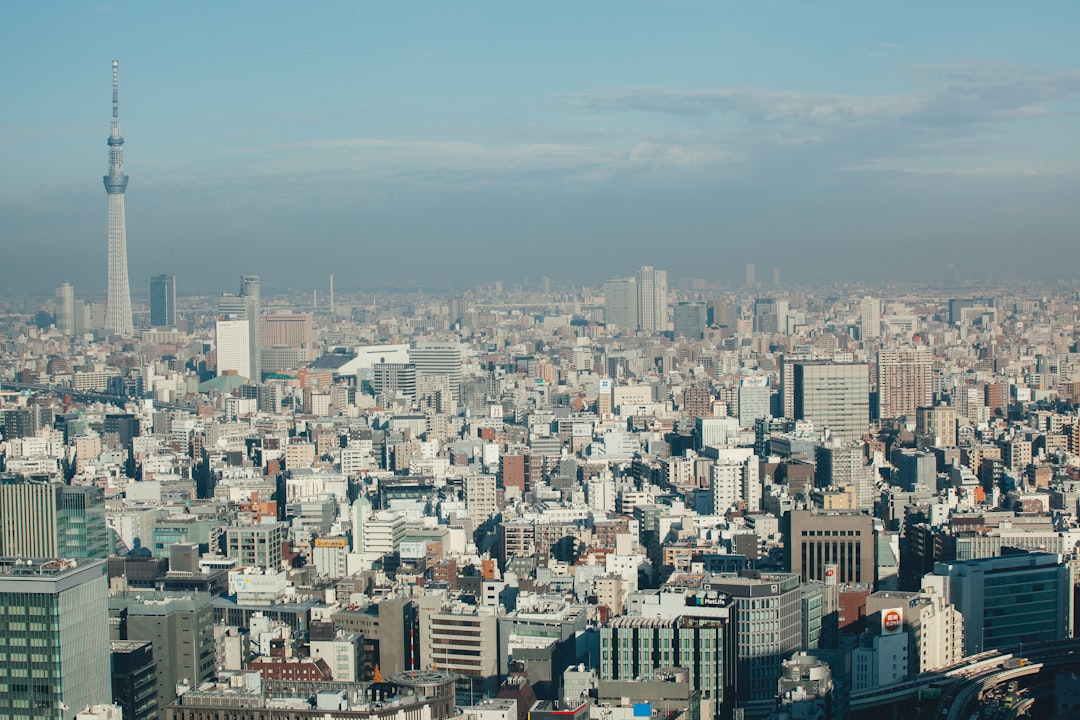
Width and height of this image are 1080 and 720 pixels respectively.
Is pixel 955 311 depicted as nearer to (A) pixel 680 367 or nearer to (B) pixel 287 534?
(A) pixel 680 367

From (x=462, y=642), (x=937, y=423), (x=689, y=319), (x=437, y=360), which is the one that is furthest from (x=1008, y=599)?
(x=689, y=319)

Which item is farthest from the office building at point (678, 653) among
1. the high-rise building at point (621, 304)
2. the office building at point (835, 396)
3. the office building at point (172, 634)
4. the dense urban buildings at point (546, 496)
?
the high-rise building at point (621, 304)

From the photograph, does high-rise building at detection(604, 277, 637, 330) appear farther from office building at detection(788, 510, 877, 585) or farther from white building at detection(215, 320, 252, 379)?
office building at detection(788, 510, 877, 585)

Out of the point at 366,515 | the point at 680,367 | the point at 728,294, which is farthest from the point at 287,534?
the point at 728,294

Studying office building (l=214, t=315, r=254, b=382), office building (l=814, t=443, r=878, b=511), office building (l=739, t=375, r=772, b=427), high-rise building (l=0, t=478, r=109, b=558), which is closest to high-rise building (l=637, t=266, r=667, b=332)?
office building (l=214, t=315, r=254, b=382)

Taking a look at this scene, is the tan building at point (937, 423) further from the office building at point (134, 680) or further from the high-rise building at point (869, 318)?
the office building at point (134, 680)

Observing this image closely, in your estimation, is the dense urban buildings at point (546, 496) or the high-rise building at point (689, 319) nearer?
the dense urban buildings at point (546, 496)

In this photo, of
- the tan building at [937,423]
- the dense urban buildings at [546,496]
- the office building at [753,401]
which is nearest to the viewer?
the dense urban buildings at [546,496]
